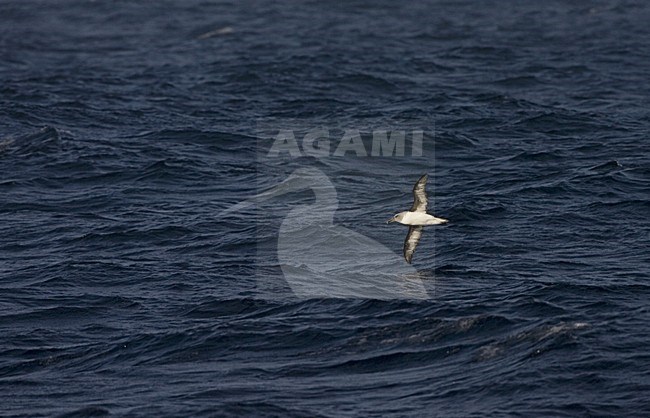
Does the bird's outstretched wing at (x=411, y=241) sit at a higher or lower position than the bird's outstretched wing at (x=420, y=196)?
lower

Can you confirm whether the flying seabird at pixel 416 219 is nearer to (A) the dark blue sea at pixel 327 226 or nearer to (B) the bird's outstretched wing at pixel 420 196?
(B) the bird's outstretched wing at pixel 420 196

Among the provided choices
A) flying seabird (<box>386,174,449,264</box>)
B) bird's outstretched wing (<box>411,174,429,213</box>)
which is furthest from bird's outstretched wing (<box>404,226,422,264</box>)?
bird's outstretched wing (<box>411,174,429,213</box>)

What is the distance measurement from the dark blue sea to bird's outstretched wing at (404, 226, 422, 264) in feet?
2.92

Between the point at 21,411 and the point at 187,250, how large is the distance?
10.8 m

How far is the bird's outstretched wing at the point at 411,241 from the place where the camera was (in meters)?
33.8

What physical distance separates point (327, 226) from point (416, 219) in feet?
22.1

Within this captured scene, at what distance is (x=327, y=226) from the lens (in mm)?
39625

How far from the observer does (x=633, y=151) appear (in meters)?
45.5

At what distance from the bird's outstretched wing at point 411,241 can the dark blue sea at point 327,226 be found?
889 millimetres

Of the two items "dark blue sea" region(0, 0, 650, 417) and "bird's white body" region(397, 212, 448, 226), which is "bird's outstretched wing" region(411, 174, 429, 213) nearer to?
"bird's white body" region(397, 212, 448, 226)

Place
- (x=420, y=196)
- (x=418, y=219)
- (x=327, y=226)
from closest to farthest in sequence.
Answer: (x=420, y=196) < (x=418, y=219) < (x=327, y=226)

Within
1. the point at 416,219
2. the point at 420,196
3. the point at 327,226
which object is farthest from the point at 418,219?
the point at 327,226

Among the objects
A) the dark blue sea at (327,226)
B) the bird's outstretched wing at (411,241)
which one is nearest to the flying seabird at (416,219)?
the bird's outstretched wing at (411,241)

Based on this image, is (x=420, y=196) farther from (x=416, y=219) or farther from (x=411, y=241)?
(x=411, y=241)
